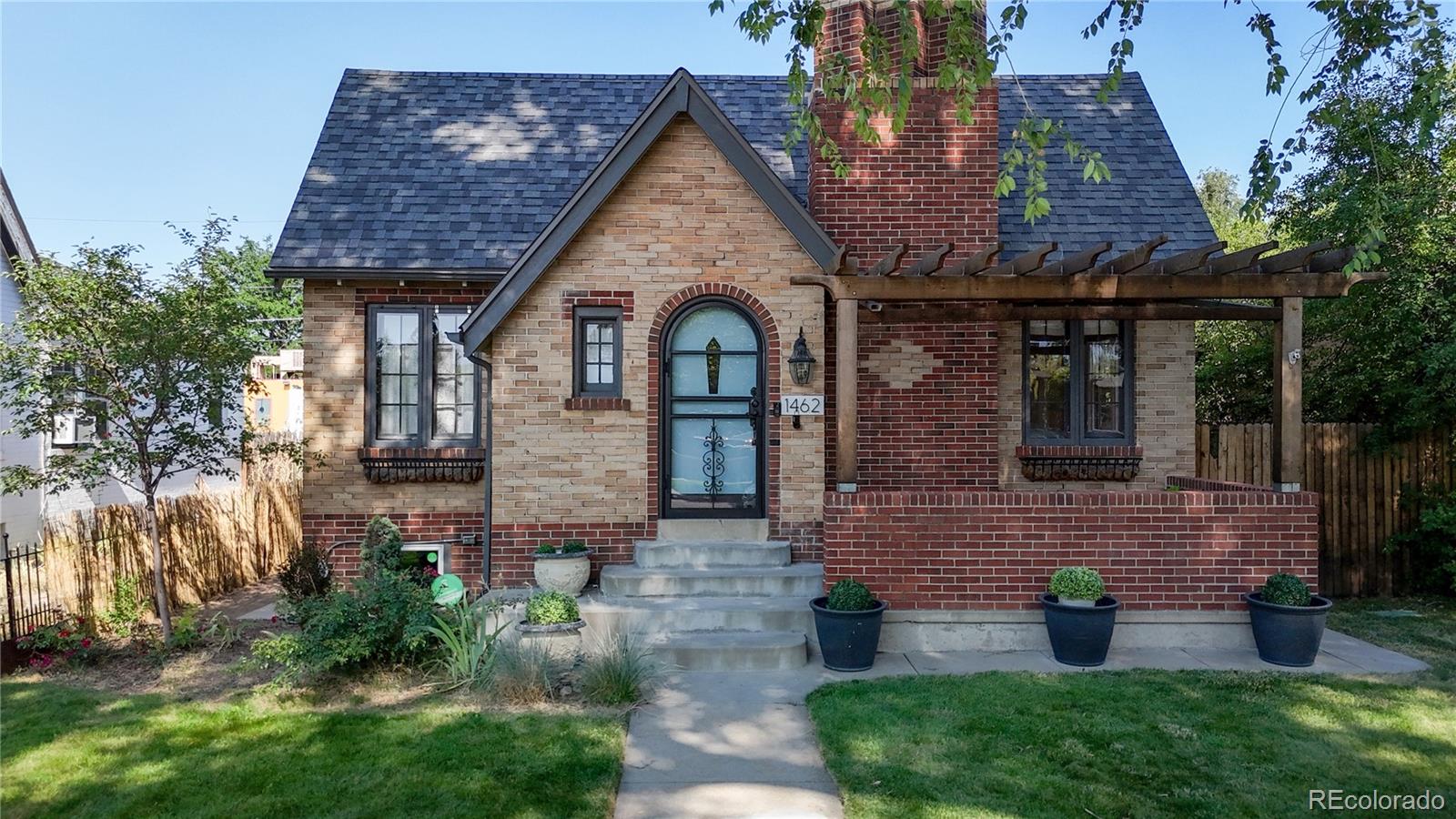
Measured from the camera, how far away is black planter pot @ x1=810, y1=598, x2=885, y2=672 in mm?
6465

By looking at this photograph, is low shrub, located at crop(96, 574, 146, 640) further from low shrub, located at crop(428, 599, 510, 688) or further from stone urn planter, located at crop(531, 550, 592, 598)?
stone urn planter, located at crop(531, 550, 592, 598)

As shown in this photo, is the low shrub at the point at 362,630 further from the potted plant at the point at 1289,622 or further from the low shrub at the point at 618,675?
the potted plant at the point at 1289,622

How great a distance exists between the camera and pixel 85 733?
17.4ft

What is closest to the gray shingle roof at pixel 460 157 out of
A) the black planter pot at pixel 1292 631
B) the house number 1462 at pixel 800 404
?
the house number 1462 at pixel 800 404

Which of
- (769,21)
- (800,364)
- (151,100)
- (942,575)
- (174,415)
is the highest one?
(151,100)

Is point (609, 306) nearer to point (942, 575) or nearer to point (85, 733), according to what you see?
point (942, 575)

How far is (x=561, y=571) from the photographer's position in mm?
7637

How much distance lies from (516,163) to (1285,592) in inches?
371

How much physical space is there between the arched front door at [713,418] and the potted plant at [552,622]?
1880 millimetres

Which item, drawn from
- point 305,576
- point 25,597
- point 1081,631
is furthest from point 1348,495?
point 25,597

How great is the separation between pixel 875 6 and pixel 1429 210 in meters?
6.80

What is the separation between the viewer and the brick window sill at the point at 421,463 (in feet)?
29.2

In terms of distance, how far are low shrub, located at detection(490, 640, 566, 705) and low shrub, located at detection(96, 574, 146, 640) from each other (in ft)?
14.0

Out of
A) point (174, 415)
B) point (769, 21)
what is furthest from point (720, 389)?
point (174, 415)
